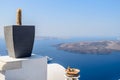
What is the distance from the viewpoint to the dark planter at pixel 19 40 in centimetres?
279

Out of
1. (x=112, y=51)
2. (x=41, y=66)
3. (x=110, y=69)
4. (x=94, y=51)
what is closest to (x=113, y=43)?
(x=112, y=51)

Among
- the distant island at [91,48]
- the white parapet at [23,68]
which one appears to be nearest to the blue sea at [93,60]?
the distant island at [91,48]

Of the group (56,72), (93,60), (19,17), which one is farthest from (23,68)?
(93,60)

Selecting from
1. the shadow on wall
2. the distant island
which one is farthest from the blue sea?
the shadow on wall

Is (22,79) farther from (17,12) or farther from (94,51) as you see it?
(94,51)

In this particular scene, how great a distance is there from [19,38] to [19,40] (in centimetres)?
3

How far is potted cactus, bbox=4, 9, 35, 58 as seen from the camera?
2.79 metres

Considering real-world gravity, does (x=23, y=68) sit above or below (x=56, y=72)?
above

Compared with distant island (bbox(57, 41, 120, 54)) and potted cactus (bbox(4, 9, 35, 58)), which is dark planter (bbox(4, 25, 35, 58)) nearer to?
potted cactus (bbox(4, 9, 35, 58))

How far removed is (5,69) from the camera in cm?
263

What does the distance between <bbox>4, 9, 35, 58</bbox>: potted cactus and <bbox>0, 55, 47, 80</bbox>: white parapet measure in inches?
5.1

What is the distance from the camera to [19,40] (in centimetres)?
284

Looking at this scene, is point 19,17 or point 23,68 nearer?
point 23,68

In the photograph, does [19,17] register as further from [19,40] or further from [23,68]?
[23,68]
